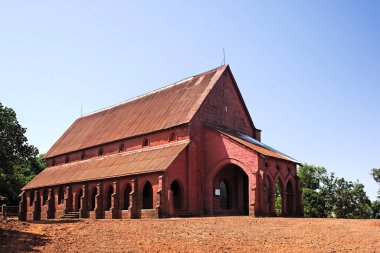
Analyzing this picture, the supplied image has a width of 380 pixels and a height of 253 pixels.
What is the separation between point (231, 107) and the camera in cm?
3806

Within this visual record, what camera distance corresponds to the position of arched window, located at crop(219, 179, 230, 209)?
1375 inches

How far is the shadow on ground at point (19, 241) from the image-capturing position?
1421cm

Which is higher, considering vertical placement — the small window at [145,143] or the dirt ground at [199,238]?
the small window at [145,143]

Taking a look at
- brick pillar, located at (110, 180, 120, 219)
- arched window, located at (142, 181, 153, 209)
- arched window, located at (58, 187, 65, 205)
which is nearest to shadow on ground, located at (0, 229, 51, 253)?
brick pillar, located at (110, 180, 120, 219)

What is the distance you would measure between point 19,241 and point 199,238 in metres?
7.50

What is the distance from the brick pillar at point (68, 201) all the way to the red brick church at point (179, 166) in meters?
0.10

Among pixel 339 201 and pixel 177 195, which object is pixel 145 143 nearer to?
pixel 177 195

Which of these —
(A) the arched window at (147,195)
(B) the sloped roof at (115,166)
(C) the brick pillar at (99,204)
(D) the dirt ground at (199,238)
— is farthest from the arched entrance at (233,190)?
(D) the dirt ground at (199,238)

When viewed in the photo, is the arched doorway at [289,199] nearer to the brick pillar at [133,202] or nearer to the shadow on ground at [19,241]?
the brick pillar at [133,202]

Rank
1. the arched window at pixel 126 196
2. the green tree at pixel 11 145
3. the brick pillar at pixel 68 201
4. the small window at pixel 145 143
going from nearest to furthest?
the green tree at pixel 11 145
the arched window at pixel 126 196
the small window at pixel 145 143
the brick pillar at pixel 68 201

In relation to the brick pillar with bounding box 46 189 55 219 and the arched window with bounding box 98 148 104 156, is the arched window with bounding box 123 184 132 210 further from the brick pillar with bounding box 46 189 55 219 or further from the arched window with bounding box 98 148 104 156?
the brick pillar with bounding box 46 189 55 219

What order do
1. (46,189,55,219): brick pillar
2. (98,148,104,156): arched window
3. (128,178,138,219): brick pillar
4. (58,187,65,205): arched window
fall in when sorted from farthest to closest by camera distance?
(98,148,104,156): arched window → (58,187,65,205): arched window → (46,189,55,219): brick pillar → (128,178,138,219): brick pillar

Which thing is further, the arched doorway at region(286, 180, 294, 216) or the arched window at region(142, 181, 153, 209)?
the arched window at region(142, 181, 153, 209)

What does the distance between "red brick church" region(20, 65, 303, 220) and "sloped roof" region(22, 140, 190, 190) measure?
13cm
